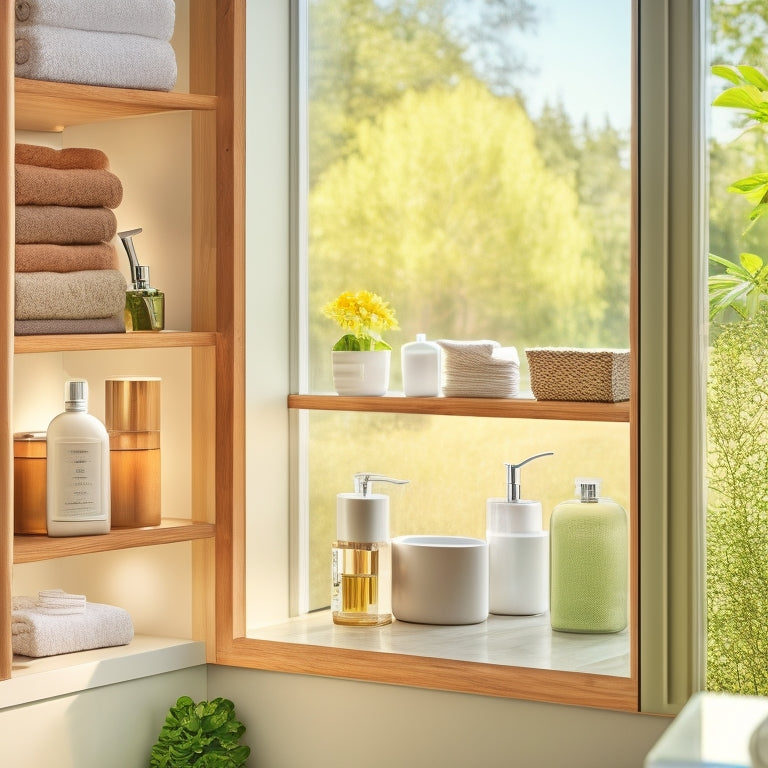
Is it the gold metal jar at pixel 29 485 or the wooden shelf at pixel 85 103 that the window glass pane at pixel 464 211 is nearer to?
the wooden shelf at pixel 85 103

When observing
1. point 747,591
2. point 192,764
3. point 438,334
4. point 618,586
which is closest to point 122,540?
point 192,764

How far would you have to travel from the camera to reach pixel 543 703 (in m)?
1.73

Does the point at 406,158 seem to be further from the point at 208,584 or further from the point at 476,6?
the point at 208,584

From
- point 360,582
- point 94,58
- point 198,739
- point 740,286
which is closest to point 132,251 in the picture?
point 94,58

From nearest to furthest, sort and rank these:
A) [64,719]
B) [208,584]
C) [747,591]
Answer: [747,591] < [64,719] < [208,584]

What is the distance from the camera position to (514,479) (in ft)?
6.37

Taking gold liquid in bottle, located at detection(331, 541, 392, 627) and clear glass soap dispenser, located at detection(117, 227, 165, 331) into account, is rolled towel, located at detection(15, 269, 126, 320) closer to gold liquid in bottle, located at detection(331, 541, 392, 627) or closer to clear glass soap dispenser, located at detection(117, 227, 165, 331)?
clear glass soap dispenser, located at detection(117, 227, 165, 331)

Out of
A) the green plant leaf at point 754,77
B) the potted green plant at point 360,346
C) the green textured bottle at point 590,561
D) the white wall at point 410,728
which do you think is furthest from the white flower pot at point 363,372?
the green plant leaf at point 754,77

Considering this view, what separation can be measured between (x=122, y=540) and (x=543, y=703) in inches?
25.3

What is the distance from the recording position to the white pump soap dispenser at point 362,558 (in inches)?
77.7

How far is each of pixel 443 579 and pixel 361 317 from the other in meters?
0.43

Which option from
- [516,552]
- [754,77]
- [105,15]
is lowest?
[516,552]

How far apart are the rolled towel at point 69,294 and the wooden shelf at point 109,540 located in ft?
1.03

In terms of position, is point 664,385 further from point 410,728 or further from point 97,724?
point 97,724
